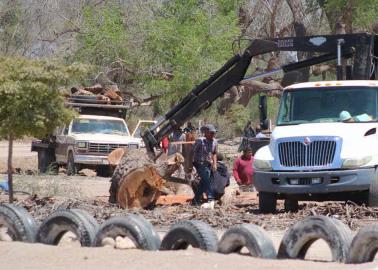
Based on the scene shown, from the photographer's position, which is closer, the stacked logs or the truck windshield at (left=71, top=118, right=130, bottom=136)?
the truck windshield at (left=71, top=118, right=130, bottom=136)

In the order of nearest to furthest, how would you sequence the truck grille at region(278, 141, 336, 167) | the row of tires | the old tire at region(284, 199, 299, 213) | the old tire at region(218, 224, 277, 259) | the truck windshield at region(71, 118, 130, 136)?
the row of tires
the old tire at region(218, 224, 277, 259)
the truck grille at region(278, 141, 336, 167)
the old tire at region(284, 199, 299, 213)
the truck windshield at region(71, 118, 130, 136)

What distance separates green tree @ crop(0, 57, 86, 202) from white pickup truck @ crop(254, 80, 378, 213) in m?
3.85

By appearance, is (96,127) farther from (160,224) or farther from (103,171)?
(160,224)

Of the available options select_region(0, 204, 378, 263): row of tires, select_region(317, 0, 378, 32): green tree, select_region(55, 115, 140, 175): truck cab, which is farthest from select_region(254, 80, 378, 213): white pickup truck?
select_region(317, 0, 378, 32): green tree

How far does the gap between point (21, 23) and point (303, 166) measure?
34492mm

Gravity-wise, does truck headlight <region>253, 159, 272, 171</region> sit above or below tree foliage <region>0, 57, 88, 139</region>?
below

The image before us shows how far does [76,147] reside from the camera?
29.6m

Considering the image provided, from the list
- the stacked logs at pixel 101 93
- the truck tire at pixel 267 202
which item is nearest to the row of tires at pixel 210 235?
the truck tire at pixel 267 202

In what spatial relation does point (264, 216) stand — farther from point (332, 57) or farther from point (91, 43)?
point (91, 43)

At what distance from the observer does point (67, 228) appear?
39.6 feet

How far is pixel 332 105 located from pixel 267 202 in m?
2.11

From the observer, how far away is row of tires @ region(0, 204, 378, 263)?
10297mm

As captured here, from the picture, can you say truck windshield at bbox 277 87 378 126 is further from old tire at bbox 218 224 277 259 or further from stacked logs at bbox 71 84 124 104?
stacked logs at bbox 71 84 124 104

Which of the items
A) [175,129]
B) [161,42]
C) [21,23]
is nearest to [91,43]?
[161,42]
